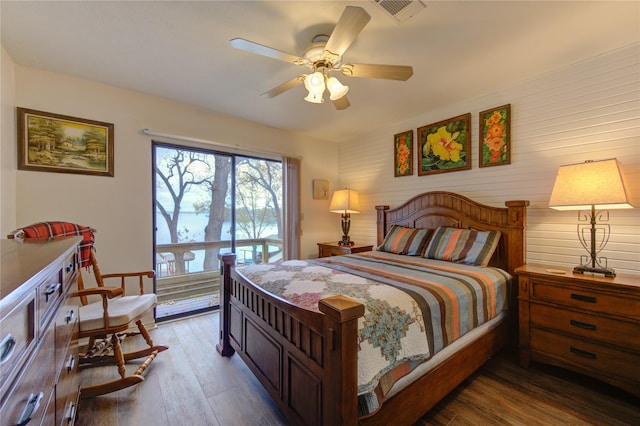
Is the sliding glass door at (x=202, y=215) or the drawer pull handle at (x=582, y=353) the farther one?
the sliding glass door at (x=202, y=215)

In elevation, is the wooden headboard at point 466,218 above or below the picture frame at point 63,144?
below

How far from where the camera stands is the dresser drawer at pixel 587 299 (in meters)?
1.74

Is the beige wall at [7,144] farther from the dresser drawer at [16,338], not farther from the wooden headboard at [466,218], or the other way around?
the wooden headboard at [466,218]

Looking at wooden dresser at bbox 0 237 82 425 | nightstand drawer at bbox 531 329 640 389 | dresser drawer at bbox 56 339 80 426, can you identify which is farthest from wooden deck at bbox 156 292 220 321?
nightstand drawer at bbox 531 329 640 389

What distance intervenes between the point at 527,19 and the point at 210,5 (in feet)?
6.70

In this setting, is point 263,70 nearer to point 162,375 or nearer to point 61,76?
point 61,76

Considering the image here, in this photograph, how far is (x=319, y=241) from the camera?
4461 mm

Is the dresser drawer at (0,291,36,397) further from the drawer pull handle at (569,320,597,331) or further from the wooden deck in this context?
the drawer pull handle at (569,320,597,331)

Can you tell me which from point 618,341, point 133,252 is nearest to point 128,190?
point 133,252

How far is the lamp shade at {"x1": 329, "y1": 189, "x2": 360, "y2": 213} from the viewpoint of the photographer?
154 inches

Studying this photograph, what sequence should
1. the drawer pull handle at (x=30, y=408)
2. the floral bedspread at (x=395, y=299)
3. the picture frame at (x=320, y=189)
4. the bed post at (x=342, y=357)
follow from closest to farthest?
the drawer pull handle at (x=30, y=408) → the bed post at (x=342, y=357) → the floral bedspread at (x=395, y=299) → the picture frame at (x=320, y=189)

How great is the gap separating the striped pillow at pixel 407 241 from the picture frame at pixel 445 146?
79 centimetres

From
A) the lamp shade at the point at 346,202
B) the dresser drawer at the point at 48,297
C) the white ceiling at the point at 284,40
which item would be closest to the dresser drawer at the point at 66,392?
the dresser drawer at the point at 48,297

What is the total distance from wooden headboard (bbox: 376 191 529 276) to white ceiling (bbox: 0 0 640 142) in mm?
1205
